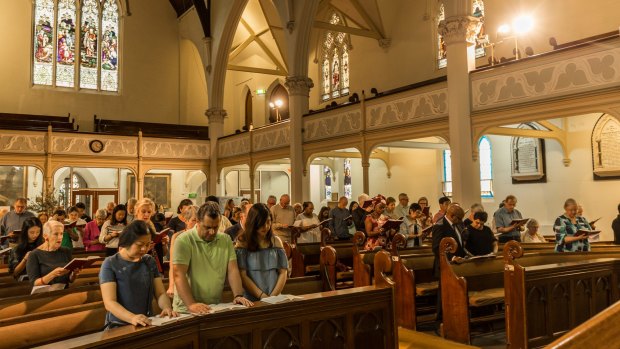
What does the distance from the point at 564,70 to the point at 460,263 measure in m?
5.38

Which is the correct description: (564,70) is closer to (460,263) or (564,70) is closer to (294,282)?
(460,263)

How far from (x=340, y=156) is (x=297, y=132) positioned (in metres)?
2.31

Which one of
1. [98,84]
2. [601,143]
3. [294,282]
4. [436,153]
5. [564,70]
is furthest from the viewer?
[98,84]

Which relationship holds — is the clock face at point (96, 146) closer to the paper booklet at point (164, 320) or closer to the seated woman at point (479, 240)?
the seated woman at point (479, 240)

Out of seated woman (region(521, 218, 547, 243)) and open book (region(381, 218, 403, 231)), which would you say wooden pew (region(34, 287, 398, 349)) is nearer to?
open book (region(381, 218, 403, 231))

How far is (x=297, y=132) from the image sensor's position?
16.2 meters

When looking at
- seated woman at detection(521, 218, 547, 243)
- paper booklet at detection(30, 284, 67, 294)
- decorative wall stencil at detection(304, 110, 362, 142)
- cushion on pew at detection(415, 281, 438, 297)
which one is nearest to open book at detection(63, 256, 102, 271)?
paper booklet at detection(30, 284, 67, 294)

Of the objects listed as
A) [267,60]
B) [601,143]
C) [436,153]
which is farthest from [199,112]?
[601,143]

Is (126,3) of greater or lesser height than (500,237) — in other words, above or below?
above

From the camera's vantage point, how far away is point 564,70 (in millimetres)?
9508

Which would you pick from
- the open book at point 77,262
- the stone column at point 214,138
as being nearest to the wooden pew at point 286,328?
the open book at point 77,262

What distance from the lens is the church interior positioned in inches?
158

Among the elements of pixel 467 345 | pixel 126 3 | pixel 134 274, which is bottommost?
Result: pixel 467 345

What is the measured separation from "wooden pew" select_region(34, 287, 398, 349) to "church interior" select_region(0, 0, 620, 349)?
0.02 m
